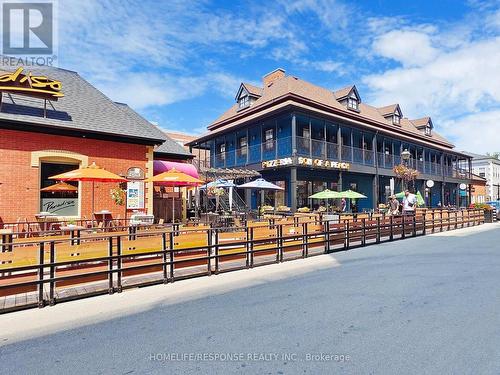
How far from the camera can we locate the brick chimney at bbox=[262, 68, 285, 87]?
27922 mm

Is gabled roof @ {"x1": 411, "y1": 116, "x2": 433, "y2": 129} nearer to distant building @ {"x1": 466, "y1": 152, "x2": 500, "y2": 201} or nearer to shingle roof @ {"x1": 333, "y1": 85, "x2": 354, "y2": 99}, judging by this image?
shingle roof @ {"x1": 333, "y1": 85, "x2": 354, "y2": 99}

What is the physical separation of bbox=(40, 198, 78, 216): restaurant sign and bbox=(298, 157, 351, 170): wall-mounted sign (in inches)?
467

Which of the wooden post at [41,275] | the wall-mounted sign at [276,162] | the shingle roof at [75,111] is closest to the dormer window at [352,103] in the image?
the wall-mounted sign at [276,162]

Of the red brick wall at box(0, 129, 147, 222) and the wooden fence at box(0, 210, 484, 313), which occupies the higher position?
the red brick wall at box(0, 129, 147, 222)

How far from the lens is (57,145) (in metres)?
11.3

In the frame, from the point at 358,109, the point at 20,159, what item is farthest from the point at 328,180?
the point at 20,159

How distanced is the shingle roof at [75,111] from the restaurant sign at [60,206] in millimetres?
2605

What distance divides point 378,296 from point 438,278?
2025mm

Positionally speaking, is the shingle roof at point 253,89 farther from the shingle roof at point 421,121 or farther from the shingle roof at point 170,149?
the shingle roof at point 421,121

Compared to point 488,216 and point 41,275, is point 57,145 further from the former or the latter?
point 488,216

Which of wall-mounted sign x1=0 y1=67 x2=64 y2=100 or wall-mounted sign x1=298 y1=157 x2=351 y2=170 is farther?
wall-mounted sign x1=298 y1=157 x2=351 y2=170

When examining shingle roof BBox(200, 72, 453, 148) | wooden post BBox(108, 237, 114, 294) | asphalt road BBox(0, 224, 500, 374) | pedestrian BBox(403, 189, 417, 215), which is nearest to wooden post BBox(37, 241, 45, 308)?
asphalt road BBox(0, 224, 500, 374)

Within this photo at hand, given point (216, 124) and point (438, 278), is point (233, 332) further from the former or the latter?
point (216, 124)

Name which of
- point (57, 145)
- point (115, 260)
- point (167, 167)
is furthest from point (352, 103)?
point (115, 260)
